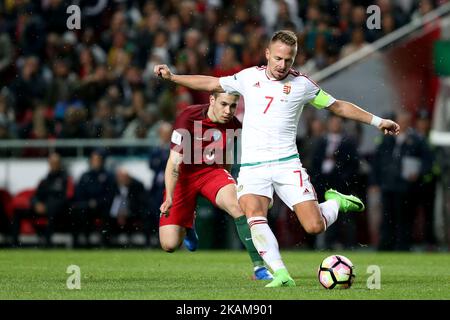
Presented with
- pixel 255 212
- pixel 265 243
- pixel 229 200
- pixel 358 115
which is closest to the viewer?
pixel 265 243

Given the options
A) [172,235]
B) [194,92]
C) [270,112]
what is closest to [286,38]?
[270,112]

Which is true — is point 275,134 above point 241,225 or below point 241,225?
above

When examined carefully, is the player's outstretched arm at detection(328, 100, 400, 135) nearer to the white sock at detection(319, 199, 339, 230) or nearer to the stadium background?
the white sock at detection(319, 199, 339, 230)

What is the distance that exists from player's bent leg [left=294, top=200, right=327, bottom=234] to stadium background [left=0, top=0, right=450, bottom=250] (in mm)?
7569

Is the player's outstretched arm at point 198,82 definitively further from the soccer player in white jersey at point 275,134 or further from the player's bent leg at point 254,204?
the player's bent leg at point 254,204

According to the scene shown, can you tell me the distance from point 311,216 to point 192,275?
2.34 meters

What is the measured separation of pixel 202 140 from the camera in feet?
42.3

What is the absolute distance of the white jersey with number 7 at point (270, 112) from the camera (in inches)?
425

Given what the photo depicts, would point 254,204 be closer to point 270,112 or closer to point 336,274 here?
point 270,112

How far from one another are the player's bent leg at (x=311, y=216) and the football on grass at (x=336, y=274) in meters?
0.38

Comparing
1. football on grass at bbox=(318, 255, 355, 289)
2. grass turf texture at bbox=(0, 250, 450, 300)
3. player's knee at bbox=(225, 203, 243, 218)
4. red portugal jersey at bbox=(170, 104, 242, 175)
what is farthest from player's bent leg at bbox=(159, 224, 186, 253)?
football on grass at bbox=(318, 255, 355, 289)

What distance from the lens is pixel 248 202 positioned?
10711 millimetres

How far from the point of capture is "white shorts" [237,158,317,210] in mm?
10750


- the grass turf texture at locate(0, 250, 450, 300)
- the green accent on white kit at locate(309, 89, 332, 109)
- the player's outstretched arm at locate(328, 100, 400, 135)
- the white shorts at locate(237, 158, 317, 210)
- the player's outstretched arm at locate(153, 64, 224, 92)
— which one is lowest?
the grass turf texture at locate(0, 250, 450, 300)
